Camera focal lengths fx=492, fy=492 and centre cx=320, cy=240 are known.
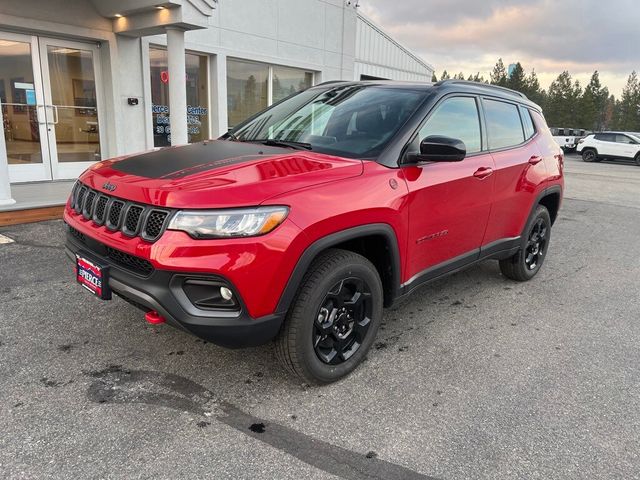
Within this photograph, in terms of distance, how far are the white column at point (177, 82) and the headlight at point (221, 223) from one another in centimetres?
606

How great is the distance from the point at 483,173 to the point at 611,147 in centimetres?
2809

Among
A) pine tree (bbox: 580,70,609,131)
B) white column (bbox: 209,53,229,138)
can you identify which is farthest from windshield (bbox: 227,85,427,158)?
pine tree (bbox: 580,70,609,131)

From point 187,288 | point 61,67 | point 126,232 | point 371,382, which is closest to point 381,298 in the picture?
point 371,382

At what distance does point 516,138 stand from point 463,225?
1.36 meters

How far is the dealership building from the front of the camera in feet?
24.7

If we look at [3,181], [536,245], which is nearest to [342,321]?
[536,245]

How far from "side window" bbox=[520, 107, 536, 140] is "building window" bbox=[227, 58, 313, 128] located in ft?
23.8

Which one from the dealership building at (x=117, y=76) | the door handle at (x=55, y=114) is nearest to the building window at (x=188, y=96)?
the dealership building at (x=117, y=76)

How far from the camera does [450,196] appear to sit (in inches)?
138

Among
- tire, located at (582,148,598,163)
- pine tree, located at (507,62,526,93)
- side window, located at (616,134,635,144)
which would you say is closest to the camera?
side window, located at (616,134,635,144)

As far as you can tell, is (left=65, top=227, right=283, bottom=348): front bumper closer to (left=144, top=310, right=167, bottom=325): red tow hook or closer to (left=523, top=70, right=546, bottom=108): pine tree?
(left=144, top=310, right=167, bottom=325): red tow hook

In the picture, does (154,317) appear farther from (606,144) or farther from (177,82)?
(606,144)

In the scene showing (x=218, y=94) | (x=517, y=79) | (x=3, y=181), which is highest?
(x=517, y=79)

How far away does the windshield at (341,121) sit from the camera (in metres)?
3.34
